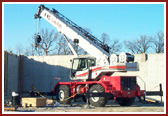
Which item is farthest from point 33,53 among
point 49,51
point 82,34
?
point 82,34

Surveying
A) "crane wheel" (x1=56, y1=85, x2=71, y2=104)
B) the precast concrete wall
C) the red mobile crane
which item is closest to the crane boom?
the red mobile crane

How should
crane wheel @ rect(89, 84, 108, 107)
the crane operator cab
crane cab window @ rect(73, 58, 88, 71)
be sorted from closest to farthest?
crane wheel @ rect(89, 84, 108, 107) < the crane operator cab < crane cab window @ rect(73, 58, 88, 71)

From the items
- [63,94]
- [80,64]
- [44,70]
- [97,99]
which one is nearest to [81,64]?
[80,64]

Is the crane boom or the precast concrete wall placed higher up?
the crane boom

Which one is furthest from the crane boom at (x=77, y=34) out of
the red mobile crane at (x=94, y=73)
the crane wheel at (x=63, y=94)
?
the crane wheel at (x=63, y=94)

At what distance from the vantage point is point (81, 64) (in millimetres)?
18688

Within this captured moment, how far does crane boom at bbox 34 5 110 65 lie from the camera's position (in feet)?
59.3

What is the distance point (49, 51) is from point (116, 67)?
33228mm

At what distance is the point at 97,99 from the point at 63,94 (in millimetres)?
3100

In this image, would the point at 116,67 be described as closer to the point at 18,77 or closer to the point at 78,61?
the point at 78,61

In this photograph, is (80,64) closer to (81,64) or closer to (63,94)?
(81,64)

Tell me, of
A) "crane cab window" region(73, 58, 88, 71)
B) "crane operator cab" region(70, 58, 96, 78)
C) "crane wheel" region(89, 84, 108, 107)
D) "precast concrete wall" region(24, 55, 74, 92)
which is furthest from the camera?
"precast concrete wall" region(24, 55, 74, 92)

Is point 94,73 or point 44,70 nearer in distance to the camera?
point 94,73

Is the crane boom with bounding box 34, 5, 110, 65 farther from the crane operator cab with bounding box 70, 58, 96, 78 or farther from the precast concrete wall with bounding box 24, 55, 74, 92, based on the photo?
the precast concrete wall with bounding box 24, 55, 74, 92
